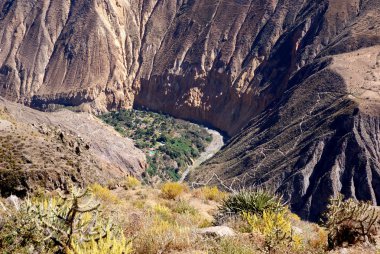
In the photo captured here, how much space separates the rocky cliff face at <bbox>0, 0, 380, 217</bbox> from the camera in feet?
153

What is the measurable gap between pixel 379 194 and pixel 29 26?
9220cm

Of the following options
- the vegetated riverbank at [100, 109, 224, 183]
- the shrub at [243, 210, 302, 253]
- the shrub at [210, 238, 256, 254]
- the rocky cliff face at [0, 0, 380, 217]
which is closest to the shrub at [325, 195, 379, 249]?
the shrub at [243, 210, 302, 253]

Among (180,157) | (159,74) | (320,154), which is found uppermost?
(159,74)

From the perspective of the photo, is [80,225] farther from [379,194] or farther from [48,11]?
[48,11]

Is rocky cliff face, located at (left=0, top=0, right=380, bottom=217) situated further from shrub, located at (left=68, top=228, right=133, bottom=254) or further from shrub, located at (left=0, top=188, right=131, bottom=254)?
shrub, located at (left=68, top=228, right=133, bottom=254)

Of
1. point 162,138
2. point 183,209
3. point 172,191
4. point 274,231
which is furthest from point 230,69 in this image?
point 274,231

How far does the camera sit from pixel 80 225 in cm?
717

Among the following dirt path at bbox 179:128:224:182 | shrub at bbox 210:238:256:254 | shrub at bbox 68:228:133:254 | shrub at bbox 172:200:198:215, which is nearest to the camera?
shrub at bbox 68:228:133:254

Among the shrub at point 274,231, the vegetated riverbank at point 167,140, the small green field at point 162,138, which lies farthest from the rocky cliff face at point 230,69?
the shrub at point 274,231

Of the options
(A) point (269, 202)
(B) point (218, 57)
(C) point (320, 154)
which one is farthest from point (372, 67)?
(A) point (269, 202)

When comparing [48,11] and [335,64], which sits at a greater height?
[48,11]

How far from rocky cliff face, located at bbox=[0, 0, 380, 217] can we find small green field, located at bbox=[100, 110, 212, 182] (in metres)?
4.48

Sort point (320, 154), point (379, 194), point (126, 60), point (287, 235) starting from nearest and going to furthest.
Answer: point (287, 235), point (379, 194), point (320, 154), point (126, 60)

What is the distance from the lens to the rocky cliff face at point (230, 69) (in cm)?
4650
